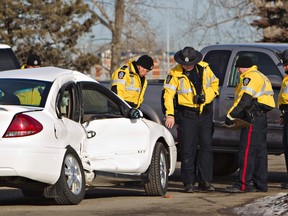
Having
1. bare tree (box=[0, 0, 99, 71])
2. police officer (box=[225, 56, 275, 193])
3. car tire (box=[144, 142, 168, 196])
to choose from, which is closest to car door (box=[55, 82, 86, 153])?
car tire (box=[144, 142, 168, 196])

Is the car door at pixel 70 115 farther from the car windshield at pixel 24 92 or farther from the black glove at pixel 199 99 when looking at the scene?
the black glove at pixel 199 99

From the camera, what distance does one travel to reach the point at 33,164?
9.92 meters

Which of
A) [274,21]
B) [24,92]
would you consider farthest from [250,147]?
[274,21]

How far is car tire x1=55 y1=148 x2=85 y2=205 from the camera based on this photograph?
10.3 meters

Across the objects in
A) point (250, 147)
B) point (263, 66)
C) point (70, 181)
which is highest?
point (263, 66)

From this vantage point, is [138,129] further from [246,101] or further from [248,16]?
[248,16]

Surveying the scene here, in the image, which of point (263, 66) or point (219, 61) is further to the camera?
point (219, 61)

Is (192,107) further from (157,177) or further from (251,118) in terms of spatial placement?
(157,177)

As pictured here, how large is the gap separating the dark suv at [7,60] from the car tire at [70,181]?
500cm

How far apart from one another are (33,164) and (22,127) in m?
0.36

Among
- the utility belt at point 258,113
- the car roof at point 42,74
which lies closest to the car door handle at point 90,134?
the car roof at point 42,74

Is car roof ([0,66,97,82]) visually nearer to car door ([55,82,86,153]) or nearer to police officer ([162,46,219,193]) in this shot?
car door ([55,82,86,153])

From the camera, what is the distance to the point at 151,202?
36.4 feet

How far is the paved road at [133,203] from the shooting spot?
10.0 m
